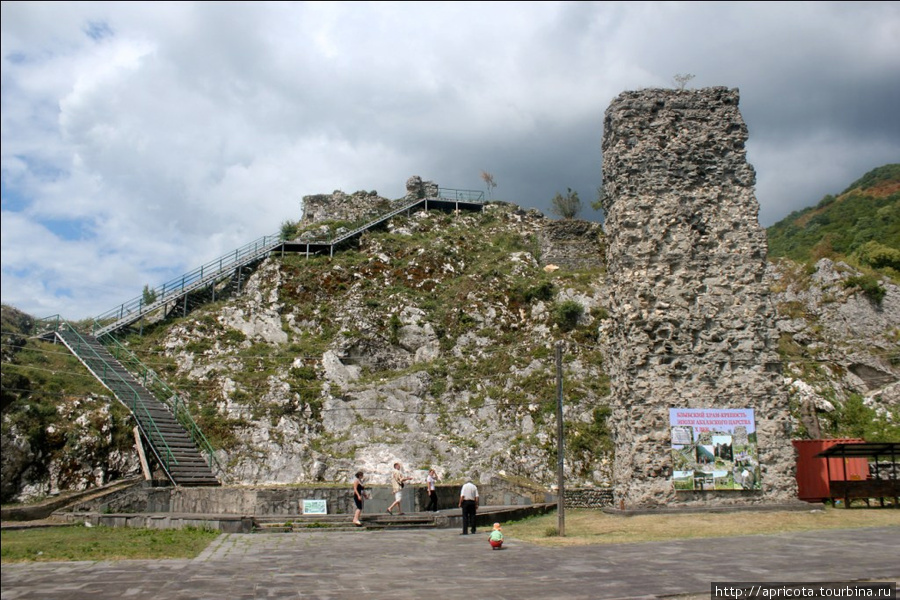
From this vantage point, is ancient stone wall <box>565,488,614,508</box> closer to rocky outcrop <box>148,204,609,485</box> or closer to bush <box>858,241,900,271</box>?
rocky outcrop <box>148,204,609,485</box>

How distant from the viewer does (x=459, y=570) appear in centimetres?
970

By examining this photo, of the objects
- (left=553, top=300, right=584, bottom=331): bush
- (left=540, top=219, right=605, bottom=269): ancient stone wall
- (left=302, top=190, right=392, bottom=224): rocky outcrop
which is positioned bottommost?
(left=553, top=300, right=584, bottom=331): bush

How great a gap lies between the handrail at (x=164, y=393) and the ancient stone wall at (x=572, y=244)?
74.8 ft

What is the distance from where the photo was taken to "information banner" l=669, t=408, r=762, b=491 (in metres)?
18.2

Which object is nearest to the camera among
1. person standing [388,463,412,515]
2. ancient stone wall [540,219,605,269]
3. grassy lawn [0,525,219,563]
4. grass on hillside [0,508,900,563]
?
grassy lawn [0,525,219,563]

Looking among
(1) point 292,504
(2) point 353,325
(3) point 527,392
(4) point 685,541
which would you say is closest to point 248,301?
(2) point 353,325

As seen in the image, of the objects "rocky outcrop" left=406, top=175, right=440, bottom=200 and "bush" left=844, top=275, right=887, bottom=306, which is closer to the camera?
"bush" left=844, top=275, right=887, bottom=306

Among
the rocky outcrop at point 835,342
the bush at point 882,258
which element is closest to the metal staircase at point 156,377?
the rocky outcrop at point 835,342

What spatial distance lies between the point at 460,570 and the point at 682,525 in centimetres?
841

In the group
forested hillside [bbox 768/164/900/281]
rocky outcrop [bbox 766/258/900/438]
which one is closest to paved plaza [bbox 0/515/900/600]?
rocky outcrop [bbox 766/258/900/438]

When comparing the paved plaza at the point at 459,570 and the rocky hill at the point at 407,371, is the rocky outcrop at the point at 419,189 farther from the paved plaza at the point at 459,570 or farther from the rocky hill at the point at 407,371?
the paved plaza at the point at 459,570

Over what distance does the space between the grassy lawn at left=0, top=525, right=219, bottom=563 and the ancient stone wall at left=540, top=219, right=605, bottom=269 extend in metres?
29.1

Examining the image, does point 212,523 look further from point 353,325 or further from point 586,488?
point 353,325

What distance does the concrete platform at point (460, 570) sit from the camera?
7676 mm
